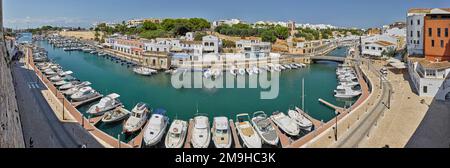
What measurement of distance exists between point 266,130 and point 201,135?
2485mm

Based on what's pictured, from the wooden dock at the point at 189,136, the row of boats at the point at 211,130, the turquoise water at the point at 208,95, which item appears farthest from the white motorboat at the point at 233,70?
the wooden dock at the point at 189,136

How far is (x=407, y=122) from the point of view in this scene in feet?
42.9

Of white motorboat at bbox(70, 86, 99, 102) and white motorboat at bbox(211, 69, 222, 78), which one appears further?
white motorboat at bbox(211, 69, 222, 78)

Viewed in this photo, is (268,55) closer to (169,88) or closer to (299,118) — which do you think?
(169,88)

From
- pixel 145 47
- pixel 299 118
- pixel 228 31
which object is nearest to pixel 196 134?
pixel 299 118

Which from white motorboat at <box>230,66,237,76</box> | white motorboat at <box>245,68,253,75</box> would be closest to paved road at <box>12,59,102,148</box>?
white motorboat at <box>230,66,237,76</box>

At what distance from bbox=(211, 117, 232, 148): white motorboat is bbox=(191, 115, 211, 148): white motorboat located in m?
0.26

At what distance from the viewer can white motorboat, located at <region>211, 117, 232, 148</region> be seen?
11894mm

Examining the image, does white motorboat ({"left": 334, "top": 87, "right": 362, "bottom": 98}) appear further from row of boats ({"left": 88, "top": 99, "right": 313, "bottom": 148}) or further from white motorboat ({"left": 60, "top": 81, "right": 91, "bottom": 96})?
white motorboat ({"left": 60, "top": 81, "right": 91, "bottom": 96})

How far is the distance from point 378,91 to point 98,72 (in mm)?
23844

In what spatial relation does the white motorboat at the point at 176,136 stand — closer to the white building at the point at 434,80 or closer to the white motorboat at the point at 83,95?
the white motorboat at the point at 83,95

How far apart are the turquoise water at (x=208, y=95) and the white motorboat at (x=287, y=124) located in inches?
102

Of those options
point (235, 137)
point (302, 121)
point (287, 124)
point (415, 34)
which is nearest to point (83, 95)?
point (235, 137)

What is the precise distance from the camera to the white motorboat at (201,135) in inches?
468
